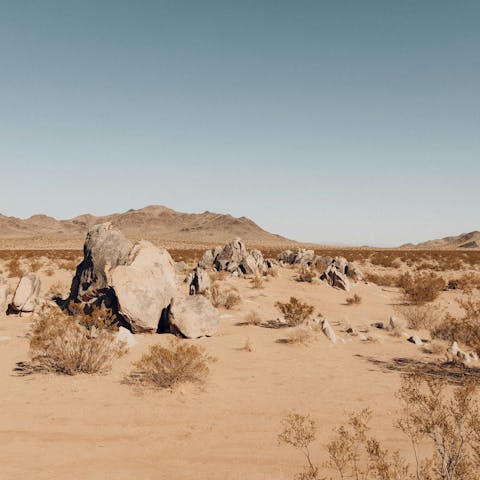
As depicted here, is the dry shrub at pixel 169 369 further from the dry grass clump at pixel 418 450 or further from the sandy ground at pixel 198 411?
the dry grass clump at pixel 418 450

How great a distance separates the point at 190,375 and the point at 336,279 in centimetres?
1432

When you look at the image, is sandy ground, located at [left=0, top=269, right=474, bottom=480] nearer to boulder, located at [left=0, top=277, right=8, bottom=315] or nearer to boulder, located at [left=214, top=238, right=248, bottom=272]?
boulder, located at [left=0, top=277, right=8, bottom=315]

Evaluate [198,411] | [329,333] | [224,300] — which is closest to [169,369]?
[198,411]

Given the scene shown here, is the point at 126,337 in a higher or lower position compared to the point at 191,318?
lower

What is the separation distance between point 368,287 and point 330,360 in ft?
42.4

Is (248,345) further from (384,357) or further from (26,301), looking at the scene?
(26,301)

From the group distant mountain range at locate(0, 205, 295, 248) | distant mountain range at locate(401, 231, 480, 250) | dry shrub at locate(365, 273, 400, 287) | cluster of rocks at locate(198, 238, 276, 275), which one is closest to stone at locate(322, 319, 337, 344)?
cluster of rocks at locate(198, 238, 276, 275)

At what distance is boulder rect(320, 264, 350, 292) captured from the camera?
66.4 ft

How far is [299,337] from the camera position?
34.7 ft

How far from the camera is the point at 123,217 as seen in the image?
550 ft

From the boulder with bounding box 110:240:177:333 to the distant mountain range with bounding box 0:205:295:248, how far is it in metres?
116

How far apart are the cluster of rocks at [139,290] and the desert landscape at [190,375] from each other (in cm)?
4

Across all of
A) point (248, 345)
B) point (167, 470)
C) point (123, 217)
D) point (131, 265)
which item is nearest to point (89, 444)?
point (167, 470)

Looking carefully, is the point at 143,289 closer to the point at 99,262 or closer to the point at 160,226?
the point at 99,262
